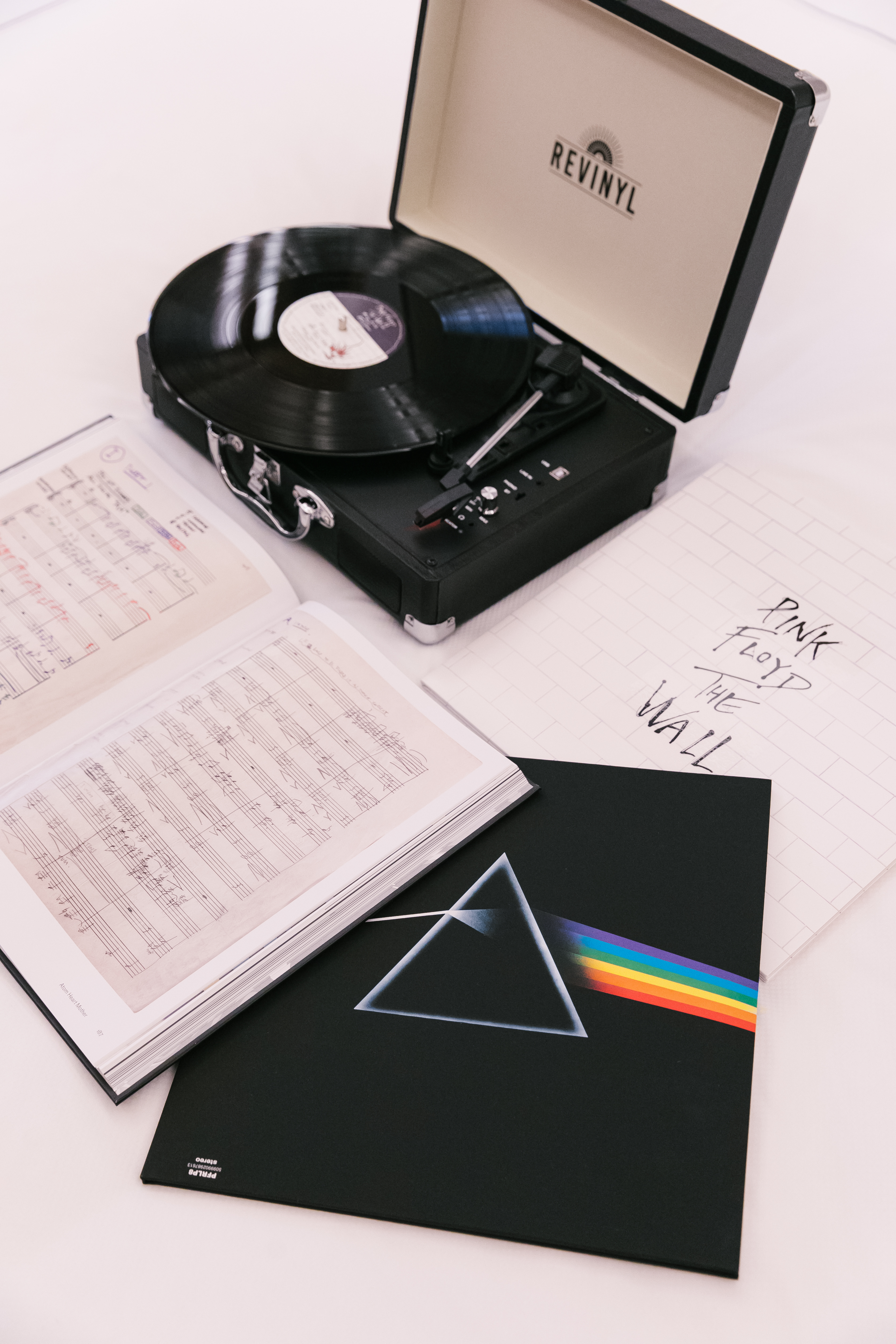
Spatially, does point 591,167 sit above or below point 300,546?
above

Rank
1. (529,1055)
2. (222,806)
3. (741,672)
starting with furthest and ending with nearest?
(741,672), (222,806), (529,1055)

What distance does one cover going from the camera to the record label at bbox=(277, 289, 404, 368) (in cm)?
120

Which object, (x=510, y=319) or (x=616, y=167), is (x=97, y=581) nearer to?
(x=510, y=319)

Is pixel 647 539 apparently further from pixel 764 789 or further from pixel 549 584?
pixel 764 789

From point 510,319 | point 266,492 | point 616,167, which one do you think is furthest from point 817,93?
point 266,492

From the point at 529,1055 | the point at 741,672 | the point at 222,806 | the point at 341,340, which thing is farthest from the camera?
the point at 341,340

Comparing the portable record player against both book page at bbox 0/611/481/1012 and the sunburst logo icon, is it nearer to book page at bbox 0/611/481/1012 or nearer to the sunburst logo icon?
the sunburst logo icon

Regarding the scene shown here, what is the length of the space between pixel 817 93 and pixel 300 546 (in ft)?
2.09

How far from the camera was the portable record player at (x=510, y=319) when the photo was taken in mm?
1105

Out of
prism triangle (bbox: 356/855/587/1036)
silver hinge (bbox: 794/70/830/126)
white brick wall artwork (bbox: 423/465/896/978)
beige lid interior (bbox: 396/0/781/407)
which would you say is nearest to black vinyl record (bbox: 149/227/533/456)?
beige lid interior (bbox: 396/0/781/407)

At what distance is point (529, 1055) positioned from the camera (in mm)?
856

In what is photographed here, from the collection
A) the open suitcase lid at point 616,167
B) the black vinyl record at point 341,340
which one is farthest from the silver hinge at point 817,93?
the black vinyl record at point 341,340

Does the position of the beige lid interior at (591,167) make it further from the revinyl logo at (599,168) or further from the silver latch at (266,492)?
the silver latch at (266,492)

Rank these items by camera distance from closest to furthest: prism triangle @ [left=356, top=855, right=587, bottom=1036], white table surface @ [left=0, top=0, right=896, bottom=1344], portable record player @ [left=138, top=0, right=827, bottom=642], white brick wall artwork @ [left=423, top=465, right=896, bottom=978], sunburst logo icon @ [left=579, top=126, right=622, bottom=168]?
white table surface @ [left=0, top=0, right=896, bottom=1344], prism triangle @ [left=356, top=855, right=587, bottom=1036], white brick wall artwork @ [left=423, top=465, right=896, bottom=978], portable record player @ [left=138, top=0, right=827, bottom=642], sunburst logo icon @ [left=579, top=126, right=622, bottom=168]
